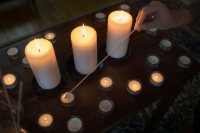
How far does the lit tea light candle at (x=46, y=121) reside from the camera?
25.0 inches

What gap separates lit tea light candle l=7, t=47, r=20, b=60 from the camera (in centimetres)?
77

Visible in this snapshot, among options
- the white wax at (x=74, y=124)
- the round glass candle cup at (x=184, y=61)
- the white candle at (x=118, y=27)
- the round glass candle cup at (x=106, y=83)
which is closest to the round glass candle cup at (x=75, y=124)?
the white wax at (x=74, y=124)

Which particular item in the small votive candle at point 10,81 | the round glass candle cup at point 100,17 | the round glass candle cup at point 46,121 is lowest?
the round glass candle cup at point 46,121

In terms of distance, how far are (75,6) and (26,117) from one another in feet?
4.18

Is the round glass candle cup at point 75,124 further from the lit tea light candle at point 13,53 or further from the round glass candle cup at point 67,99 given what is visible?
the lit tea light candle at point 13,53

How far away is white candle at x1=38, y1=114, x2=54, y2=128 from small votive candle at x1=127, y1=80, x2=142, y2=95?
26 centimetres

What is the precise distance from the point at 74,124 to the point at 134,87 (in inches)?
8.7

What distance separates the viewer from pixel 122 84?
0.73 m

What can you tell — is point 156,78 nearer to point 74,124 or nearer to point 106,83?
point 106,83

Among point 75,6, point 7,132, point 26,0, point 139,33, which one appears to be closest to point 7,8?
point 26,0

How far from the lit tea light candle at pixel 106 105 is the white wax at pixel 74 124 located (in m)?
0.08

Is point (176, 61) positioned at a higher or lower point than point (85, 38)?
lower

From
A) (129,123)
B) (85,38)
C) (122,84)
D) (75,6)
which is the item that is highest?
(85,38)

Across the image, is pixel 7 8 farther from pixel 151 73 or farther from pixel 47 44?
pixel 151 73
